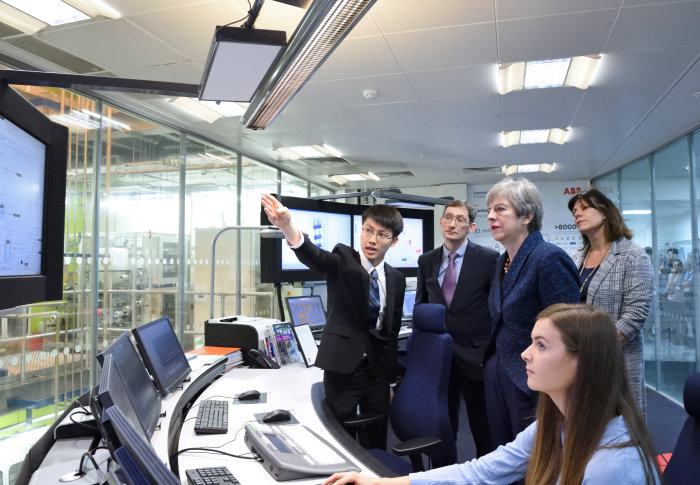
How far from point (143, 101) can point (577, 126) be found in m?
4.31

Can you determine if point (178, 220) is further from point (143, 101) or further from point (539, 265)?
point (539, 265)

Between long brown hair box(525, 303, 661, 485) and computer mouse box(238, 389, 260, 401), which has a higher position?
long brown hair box(525, 303, 661, 485)

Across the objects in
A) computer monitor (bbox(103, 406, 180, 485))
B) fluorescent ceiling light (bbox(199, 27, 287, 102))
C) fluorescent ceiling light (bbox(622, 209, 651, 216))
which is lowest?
computer monitor (bbox(103, 406, 180, 485))

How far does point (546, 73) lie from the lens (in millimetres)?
3838

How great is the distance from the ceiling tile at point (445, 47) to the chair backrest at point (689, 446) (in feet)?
8.07

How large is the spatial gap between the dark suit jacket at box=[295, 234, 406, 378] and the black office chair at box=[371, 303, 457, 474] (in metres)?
0.12

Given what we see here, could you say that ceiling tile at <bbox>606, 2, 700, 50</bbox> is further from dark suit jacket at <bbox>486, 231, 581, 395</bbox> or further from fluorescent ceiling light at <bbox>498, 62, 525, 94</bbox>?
dark suit jacket at <bbox>486, 231, 581, 395</bbox>

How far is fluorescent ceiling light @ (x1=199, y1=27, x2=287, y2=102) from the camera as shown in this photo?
147cm

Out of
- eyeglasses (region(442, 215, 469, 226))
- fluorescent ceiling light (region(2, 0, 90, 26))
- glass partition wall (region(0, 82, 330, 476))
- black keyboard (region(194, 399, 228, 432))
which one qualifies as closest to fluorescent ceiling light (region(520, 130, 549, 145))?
eyeglasses (region(442, 215, 469, 226))

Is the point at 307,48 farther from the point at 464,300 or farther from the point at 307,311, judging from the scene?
the point at 307,311

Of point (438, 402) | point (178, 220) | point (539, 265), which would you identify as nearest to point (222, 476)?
point (438, 402)

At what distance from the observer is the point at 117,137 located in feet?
15.1

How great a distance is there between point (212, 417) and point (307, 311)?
6.71 ft

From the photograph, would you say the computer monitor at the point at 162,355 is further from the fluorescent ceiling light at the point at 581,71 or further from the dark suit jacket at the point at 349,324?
the fluorescent ceiling light at the point at 581,71
